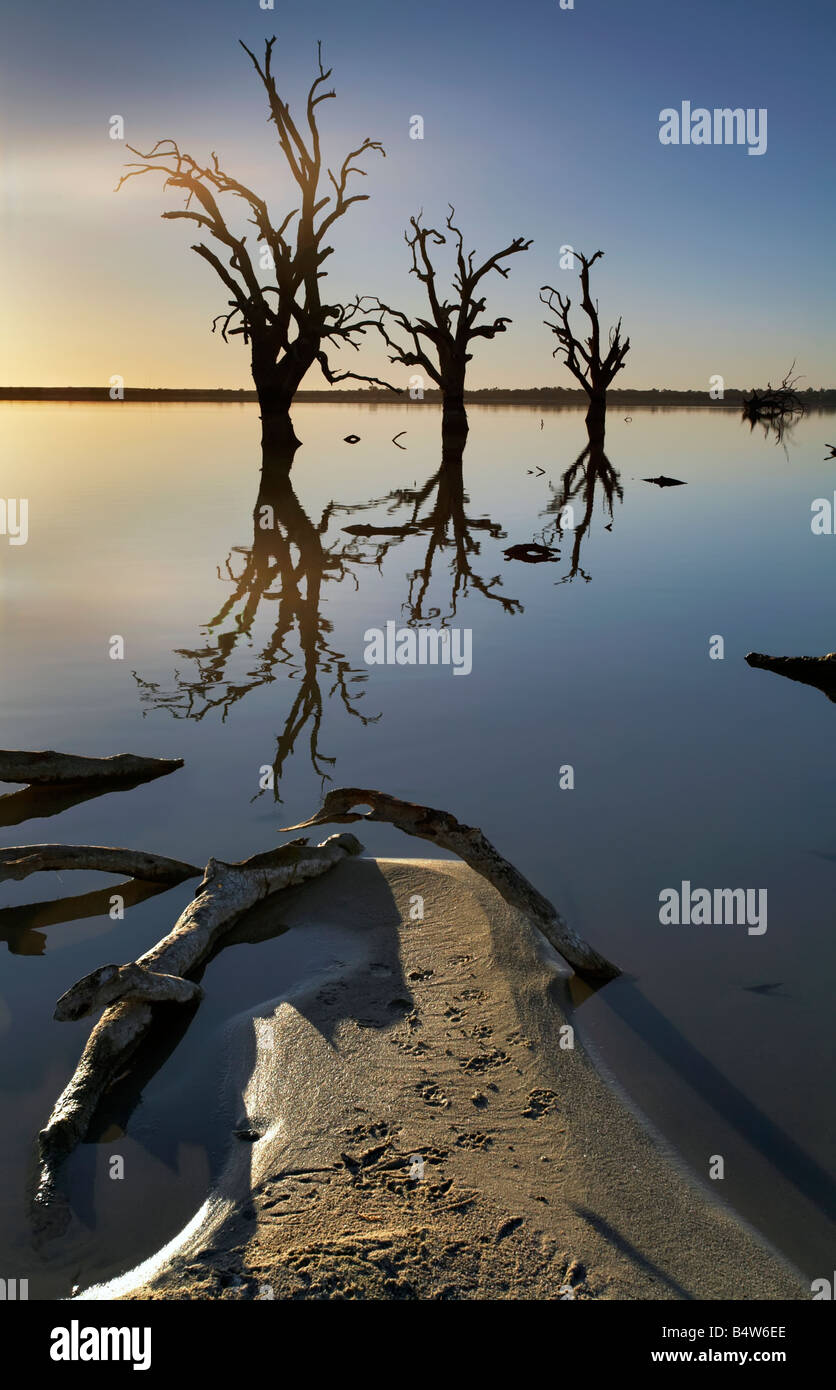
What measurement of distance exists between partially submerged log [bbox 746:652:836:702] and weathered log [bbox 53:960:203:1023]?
6044mm

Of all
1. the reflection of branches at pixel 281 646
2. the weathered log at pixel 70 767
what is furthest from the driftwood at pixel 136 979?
the weathered log at pixel 70 767

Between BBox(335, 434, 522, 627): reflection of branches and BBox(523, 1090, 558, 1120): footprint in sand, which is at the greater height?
BBox(335, 434, 522, 627): reflection of branches

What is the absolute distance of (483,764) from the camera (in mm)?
5992

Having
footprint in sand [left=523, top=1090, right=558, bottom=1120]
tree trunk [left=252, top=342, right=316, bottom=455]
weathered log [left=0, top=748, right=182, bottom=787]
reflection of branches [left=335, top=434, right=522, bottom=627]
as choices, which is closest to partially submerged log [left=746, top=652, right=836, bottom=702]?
reflection of branches [left=335, top=434, right=522, bottom=627]

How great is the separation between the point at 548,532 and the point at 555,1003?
44.6 feet

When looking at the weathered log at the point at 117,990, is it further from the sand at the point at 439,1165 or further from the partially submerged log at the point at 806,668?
the partially submerged log at the point at 806,668

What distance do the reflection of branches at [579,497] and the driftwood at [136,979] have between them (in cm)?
893

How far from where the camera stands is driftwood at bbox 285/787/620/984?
3.78m

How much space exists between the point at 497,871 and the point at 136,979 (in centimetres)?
151

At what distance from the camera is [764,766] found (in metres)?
6.01

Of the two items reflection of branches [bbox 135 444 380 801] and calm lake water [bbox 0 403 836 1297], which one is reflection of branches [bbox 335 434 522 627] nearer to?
calm lake water [bbox 0 403 836 1297]

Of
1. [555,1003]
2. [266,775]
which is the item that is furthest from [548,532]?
[555,1003]

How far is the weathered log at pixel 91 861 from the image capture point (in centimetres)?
432

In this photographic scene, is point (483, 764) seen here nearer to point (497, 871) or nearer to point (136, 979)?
point (497, 871)
